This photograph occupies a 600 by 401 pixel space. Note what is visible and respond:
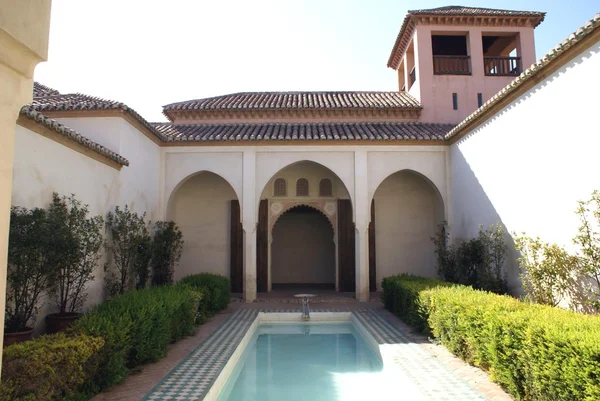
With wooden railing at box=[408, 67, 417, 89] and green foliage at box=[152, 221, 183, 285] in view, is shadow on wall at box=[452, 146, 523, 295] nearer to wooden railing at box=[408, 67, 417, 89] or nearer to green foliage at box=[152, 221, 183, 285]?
wooden railing at box=[408, 67, 417, 89]

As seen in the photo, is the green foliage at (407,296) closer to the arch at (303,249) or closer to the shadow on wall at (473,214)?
the shadow on wall at (473,214)

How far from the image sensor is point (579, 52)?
22.8 ft

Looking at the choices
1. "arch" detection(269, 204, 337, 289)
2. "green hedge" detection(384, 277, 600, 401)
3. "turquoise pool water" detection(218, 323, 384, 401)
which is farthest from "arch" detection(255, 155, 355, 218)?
"green hedge" detection(384, 277, 600, 401)

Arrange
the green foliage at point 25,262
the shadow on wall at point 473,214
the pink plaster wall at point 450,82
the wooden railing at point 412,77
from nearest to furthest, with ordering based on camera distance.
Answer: the green foliage at point 25,262
the shadow on wall at point 473,214
the pink plaster wall at point 450,82
the wooden railing at point 412,77

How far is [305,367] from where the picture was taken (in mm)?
7320

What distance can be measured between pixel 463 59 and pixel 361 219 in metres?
6.98

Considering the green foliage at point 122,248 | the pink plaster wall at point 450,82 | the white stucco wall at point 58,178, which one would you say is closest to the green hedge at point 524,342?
the green foliage at point 122,248

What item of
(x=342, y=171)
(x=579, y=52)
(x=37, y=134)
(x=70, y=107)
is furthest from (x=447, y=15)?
(x=37, y=134)

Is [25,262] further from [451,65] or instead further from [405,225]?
[451,65]

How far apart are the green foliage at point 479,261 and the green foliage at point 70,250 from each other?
7.82 metres

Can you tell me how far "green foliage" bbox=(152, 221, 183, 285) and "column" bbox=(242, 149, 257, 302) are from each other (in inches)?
73.8

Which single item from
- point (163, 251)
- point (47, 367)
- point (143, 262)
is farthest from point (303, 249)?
point (47, 367)

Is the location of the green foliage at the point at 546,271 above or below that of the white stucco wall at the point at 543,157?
below

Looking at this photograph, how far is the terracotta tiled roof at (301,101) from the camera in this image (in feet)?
49.0
